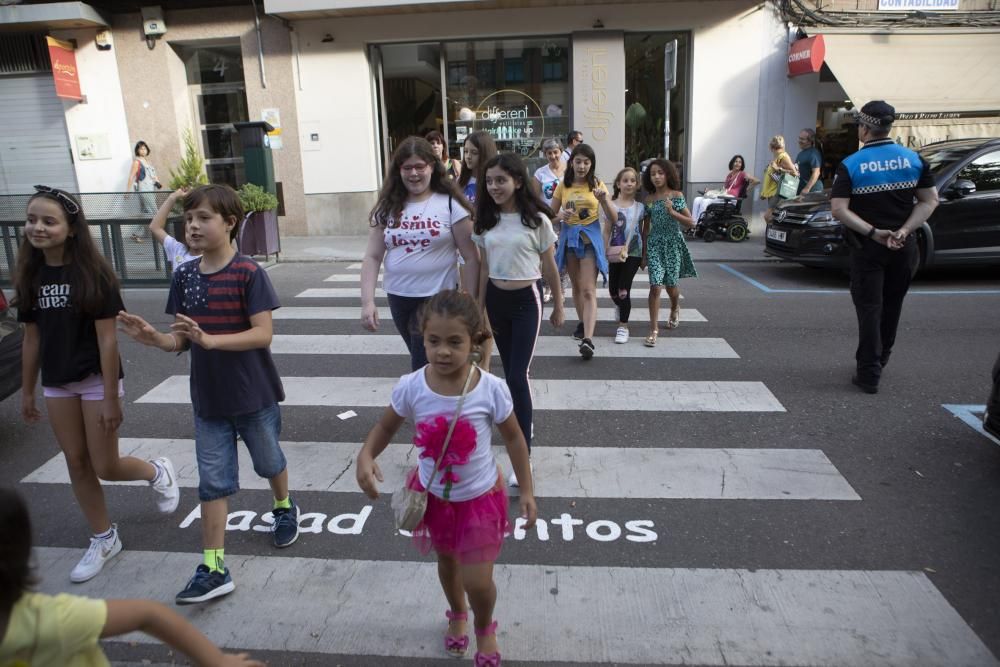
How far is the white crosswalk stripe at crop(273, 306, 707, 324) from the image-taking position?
8047 mm

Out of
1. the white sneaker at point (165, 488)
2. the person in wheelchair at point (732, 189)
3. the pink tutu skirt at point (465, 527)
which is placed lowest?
the white sneaker at point (165, 488)

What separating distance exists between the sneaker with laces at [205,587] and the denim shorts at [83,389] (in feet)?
2.82

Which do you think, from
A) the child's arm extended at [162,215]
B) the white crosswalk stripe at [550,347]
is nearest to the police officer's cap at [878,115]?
the white crosswalk stripe at [550,347]

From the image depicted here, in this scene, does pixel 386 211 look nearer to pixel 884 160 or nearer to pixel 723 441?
pixel 723 441

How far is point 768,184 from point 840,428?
368 inches

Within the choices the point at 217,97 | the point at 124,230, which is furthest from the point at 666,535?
the point at 217,97

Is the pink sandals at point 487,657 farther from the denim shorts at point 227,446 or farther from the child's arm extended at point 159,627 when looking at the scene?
the denim shorts at point 227,446

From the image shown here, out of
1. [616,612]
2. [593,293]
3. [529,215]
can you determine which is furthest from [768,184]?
[616,612]

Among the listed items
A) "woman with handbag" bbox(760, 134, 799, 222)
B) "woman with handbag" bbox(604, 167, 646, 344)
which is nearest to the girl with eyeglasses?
"woman with handbag" bbox(604, 167, 646, 344)

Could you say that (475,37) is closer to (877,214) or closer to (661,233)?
(661,233)

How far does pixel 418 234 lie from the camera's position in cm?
414

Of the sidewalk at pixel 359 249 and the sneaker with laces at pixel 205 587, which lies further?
the sidewalk at pixel 359 249

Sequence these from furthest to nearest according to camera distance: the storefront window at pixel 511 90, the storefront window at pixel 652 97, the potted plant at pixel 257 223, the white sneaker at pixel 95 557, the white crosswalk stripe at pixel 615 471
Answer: the storefront window at pixel 511 90
the storefront window at pixel 652 97
the potted plant at pixel 257 223
the white crosswalk stripe at pixel 615 471
the white sneaker at pixel 95 557

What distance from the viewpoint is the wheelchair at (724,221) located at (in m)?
13.7
